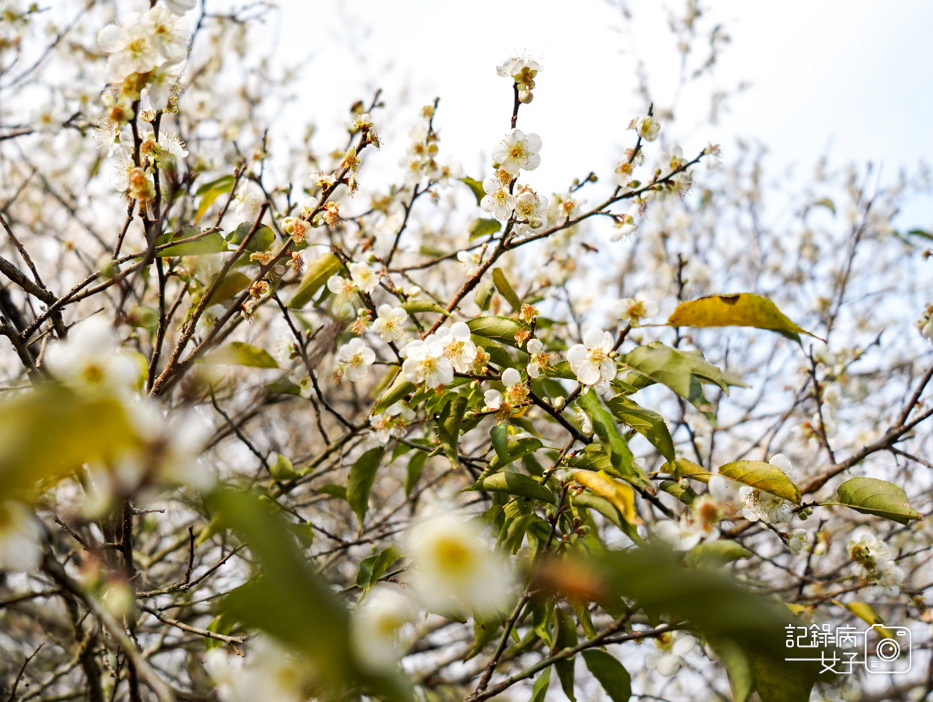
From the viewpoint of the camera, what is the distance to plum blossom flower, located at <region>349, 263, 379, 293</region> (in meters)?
1.34

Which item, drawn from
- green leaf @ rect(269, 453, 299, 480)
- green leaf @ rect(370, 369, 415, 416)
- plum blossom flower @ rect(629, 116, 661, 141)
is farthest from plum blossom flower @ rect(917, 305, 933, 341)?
green leaf @ rect(269, 453, 299, 480)

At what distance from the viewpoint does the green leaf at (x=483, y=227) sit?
1458 millimetres

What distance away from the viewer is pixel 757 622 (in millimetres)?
318

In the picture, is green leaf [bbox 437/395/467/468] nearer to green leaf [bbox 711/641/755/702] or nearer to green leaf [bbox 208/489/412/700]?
green leaf [bbox 711/641/755/702]

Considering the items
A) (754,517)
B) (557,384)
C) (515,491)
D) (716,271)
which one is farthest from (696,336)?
(515,491)

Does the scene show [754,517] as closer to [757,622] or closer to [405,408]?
[405,408]

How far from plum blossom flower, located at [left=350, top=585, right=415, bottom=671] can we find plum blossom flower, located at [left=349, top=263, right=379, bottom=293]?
65 cm

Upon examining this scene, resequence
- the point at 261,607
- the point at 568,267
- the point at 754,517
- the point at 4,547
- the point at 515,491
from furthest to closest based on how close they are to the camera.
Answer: the point at 568,267 → the point at 754,517 → the point at 515,491 → the point at 4,547 → the point at 261,607

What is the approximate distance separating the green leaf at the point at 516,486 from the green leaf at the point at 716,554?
232 mm

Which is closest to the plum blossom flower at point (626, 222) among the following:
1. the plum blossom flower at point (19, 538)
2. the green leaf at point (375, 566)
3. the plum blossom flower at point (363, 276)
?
the plum blossom flower at point (363, 276)

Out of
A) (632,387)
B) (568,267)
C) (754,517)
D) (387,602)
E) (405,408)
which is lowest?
(387,602)

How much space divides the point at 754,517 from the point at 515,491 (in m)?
0.47

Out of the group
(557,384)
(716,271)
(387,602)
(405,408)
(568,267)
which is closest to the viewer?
(387,602)

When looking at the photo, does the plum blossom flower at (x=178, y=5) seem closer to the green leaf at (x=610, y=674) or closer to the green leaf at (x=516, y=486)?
the green leaf at (x=516, y=486)
